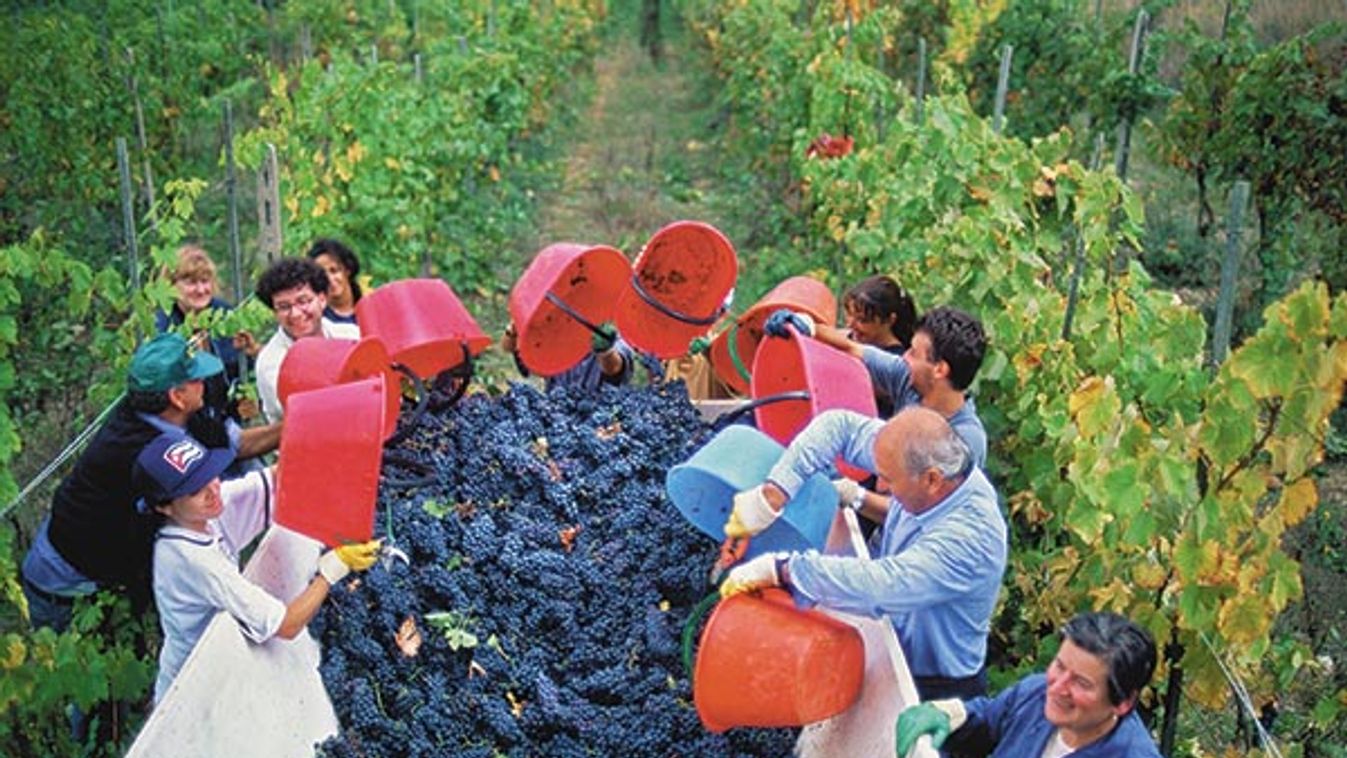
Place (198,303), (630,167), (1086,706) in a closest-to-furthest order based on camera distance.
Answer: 1. (1086,706)
2. (198,303)
3. (630,167)

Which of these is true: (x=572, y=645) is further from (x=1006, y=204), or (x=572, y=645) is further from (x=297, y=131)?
(x=297, y=131)

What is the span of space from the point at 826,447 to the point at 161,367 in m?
1.60

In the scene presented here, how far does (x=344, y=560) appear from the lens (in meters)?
2.81

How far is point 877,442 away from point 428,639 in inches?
50.7

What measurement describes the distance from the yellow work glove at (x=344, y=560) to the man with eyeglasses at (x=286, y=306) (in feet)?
3.12

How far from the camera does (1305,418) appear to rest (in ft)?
7.47

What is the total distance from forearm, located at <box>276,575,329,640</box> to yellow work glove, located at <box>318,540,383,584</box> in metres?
0.02

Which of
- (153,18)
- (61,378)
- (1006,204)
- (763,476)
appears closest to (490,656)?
(763,476)

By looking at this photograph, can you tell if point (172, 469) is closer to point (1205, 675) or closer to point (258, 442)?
point (258, 442)

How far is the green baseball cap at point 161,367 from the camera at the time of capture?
113 inches

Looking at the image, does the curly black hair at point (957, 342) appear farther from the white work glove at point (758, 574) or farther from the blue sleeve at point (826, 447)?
the white work glove at point (758, 574)

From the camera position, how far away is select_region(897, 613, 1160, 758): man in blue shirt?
214 cm

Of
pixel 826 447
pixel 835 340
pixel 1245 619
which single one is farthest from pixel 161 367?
pixel 1245 619

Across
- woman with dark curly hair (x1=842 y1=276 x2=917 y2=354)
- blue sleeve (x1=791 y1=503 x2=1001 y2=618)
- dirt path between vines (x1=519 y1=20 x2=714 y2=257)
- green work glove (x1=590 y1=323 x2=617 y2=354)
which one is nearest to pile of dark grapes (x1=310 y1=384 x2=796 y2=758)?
green work glove (x1=590 y1=323 x2=617 y2=354)
